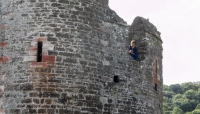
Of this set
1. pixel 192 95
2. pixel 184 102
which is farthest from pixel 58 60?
pixel 192 95

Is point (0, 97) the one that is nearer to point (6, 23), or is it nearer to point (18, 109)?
point (18, 109)

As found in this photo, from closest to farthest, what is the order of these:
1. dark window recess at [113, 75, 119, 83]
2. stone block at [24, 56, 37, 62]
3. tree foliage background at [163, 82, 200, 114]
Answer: stone block at [24, 56, 37, 62] < dark window recess at [113, 75, 119, 83] < tree foliage background at [163, 82, 200, 114]

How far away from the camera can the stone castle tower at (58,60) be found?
10.6m

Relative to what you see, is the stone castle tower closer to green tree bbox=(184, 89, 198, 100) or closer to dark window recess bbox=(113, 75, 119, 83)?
dark window recess bbox=(113, 75, 119, 83)

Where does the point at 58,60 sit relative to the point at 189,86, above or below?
below

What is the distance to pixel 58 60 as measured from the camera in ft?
35.5

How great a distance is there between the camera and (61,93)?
418 inches

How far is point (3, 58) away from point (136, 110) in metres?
4.51

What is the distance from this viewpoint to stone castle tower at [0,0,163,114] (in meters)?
10.6

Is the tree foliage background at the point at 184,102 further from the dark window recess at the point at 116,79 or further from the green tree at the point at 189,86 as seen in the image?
the dark window recess at the point at 116,79

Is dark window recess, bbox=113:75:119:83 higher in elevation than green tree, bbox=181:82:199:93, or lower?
lower

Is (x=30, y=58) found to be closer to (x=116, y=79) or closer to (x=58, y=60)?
(x=58, y=60)

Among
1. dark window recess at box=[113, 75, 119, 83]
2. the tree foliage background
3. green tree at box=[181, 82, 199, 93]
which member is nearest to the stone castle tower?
dark window recess at box=[113, 75, 119, 83]

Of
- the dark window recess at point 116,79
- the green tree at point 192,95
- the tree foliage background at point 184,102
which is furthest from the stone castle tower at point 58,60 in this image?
the green tree at point 192,95
